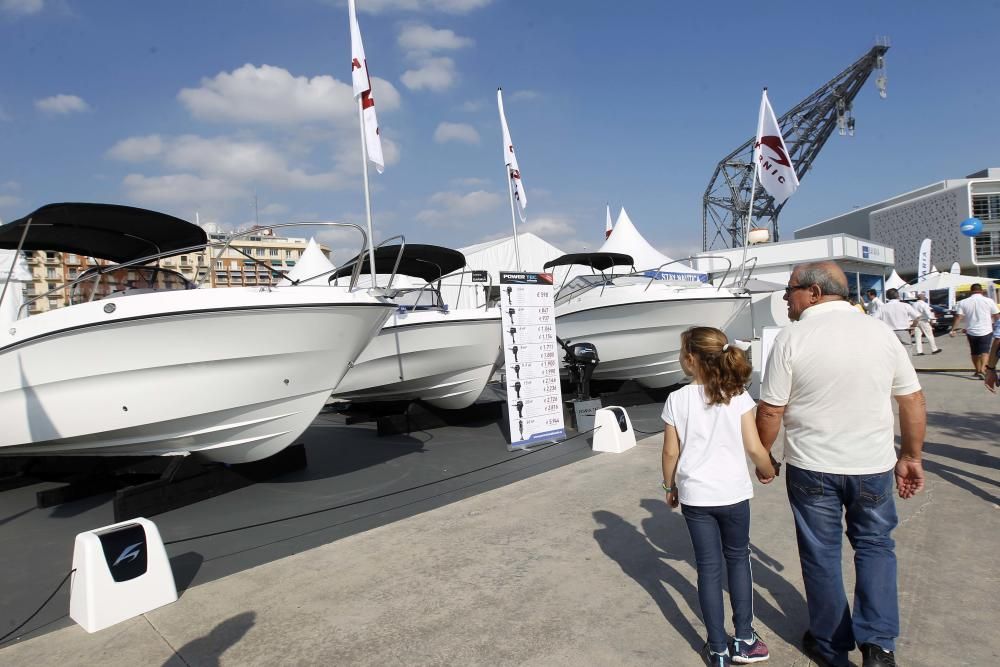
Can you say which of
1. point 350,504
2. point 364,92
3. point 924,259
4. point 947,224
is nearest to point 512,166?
point 364,92

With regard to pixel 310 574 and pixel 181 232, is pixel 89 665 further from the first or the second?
pixel 181 232

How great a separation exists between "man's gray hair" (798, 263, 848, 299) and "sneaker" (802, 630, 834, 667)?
4.28ft

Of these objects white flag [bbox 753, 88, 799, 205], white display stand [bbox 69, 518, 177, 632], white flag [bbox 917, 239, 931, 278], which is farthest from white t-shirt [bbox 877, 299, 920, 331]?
white flag [bbox 917, 239, 931, 278]

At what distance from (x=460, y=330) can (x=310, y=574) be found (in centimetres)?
376

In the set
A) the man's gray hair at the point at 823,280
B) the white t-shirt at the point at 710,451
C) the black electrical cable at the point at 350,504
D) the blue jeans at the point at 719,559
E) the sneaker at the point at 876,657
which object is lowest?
the black electrical cable at the point at 350,504

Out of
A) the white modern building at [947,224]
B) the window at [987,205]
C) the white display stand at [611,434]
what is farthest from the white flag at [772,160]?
the window at [987,205]

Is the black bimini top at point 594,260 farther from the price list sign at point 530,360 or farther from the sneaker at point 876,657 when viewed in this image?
the sneaker at point 876,657

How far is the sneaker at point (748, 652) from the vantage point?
2.15 metres

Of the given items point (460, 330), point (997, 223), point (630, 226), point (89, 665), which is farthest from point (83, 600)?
point (997, 223)

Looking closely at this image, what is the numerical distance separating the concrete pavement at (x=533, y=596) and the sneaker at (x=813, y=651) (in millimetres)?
35

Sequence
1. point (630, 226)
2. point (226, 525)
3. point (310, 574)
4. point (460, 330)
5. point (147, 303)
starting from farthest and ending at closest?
point (630, 226), point (460, 330), point (226, 525), point (147, 303), point (310, 574)

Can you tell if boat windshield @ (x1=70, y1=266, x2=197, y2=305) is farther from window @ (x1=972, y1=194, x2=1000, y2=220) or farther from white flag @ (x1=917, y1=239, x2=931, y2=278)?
window @ (x1=972, y1=194, x2=1000, y2=220)

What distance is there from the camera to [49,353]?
13.5ft

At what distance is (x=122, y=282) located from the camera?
462 centimetres
